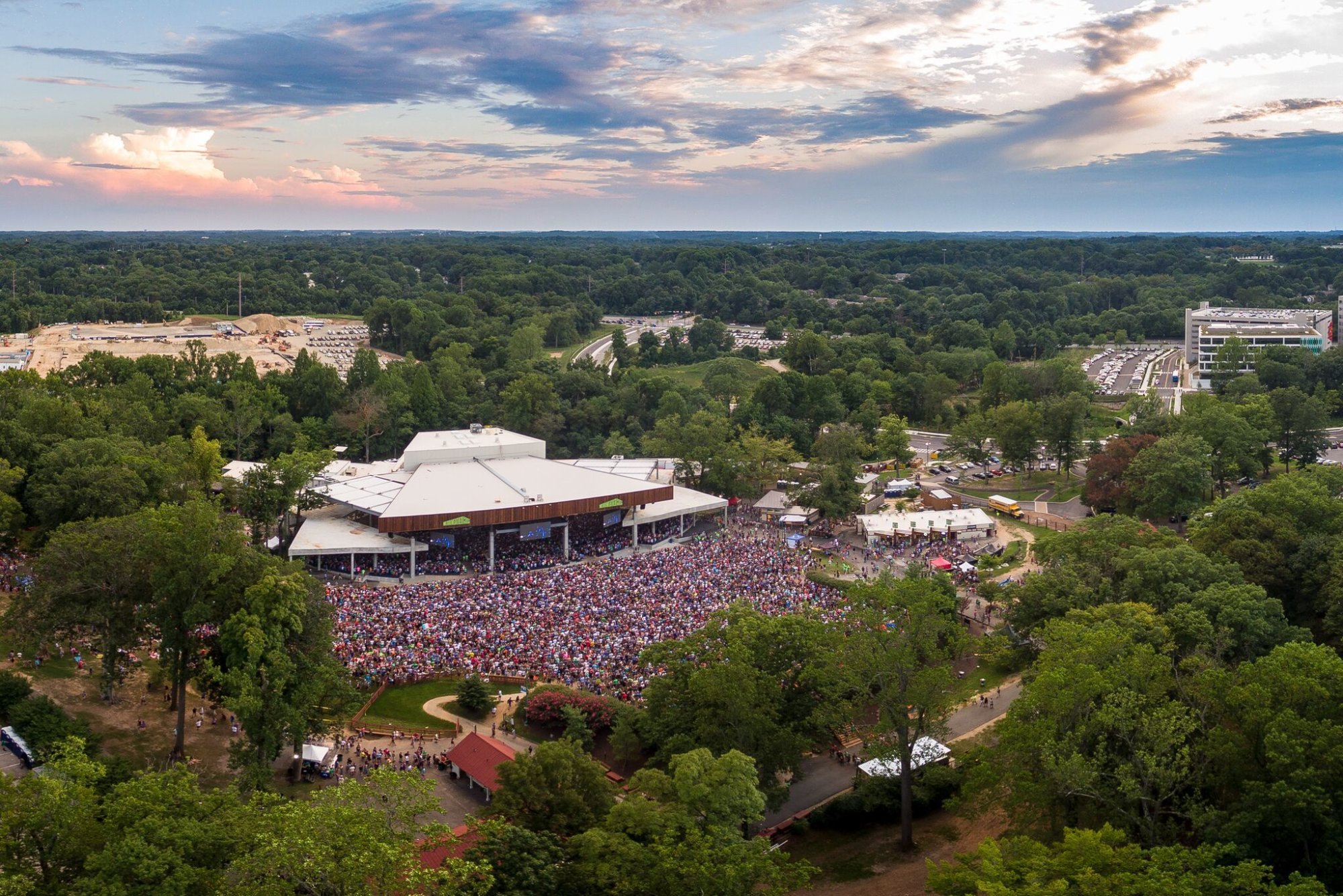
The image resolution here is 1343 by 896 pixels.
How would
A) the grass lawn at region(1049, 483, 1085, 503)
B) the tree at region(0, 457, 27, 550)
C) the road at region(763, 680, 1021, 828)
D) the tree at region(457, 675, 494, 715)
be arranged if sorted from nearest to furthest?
the road at region(763, 680, 1021, 828) → the tree at region(457, 675, 494, 715) → the tree at region(0, 457, 27, 550) → the grass lawn at region(1049, 483, 1085, 503)

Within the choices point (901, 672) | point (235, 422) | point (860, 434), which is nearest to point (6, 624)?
point (901, 672)

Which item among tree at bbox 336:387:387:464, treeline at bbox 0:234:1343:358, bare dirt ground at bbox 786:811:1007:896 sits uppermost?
treeline at bbox 0:234:1343:358

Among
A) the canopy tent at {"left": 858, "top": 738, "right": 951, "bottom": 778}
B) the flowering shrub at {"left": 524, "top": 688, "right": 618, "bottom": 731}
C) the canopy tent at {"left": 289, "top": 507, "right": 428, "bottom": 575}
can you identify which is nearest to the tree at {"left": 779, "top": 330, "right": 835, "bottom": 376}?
the canopy tent at {"left": 289, "top": 507, "right": 428, "bottom": 575}

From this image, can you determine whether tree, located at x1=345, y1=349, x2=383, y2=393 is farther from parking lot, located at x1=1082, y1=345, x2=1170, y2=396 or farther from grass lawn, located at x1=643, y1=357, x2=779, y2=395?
parking lot, located at x1=1082, y1=345, x2=1170, y2=396

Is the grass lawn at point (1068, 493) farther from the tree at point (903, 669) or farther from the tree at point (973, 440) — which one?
the tree at point (903, 669)

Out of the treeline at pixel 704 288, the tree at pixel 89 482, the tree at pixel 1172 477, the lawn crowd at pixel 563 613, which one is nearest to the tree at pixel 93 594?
the lawn crowd at pixel 563 613

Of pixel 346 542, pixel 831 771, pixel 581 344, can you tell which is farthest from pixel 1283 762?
pixel 581 344

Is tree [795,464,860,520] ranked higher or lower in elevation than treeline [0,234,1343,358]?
lower
